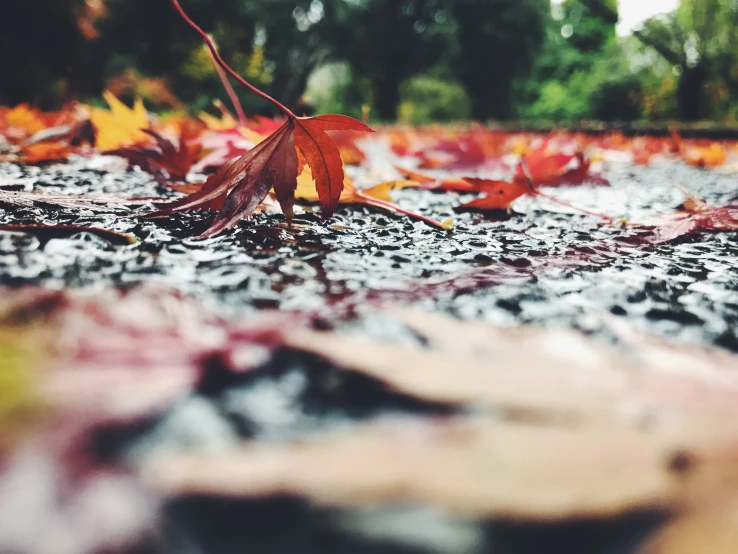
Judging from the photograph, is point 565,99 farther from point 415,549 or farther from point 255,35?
point 415,549

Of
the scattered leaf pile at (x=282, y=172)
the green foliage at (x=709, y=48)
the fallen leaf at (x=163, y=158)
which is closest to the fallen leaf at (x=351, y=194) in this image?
the scattered leaf pile at (x=282, y=172)

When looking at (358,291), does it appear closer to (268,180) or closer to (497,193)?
(268,180)

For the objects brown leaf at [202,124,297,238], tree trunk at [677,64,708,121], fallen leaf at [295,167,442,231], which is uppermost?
tree trunk at [677,64,708,121]

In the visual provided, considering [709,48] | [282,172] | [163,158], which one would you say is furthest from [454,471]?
[709,48]

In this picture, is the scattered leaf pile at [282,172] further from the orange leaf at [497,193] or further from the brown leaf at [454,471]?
the brown leaf at [454,471]

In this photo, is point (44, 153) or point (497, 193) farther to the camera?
point (44, 153)

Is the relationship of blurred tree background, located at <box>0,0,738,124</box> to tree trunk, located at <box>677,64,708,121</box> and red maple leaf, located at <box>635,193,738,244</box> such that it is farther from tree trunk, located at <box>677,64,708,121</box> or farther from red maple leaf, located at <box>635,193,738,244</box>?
red maple leaf, located at <box>635,193,738,244</box>

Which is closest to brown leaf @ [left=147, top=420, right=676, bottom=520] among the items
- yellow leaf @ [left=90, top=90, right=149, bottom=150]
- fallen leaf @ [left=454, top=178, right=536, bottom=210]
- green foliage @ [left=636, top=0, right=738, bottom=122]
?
fallen leaf @ [left=454, top=178, right=536, bottom=210]

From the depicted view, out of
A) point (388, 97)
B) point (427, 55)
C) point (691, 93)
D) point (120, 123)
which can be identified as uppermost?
point (427, 55)
